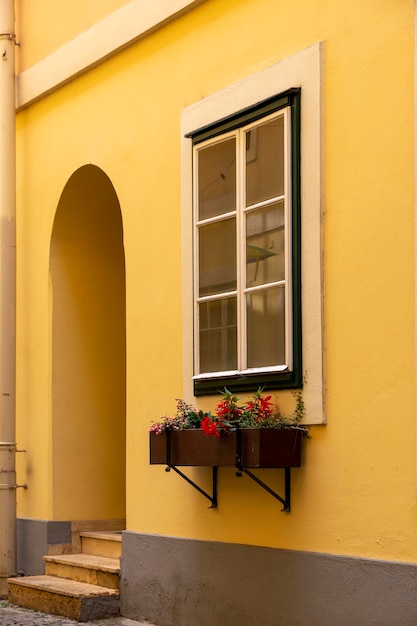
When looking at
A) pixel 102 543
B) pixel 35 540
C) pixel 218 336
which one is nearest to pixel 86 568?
pixel 102 543

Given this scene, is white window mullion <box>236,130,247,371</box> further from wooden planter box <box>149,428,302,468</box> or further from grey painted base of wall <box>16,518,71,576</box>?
grey painted base of wall <box>16,518,71,576</box>

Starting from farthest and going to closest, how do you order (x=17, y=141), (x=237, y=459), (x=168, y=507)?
(x=17, y=141) → (x=168, y=507) → (x=237, y=459)

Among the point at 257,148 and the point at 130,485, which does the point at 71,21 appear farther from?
the point at 130,485

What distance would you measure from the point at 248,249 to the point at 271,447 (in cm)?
133

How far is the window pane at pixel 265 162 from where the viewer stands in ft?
23.1

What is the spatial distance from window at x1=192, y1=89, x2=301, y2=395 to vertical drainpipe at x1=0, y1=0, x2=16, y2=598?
2732 mm

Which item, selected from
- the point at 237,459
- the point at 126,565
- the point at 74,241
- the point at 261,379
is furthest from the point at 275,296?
the point at 74,241

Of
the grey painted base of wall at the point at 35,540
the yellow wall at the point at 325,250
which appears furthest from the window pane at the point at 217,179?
the grey painted base of wall at the point at 35,540

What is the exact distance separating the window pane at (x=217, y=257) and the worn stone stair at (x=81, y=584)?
7.64ft

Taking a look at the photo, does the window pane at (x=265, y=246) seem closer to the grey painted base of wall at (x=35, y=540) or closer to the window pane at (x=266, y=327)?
the window pane at (x=266, y=327)

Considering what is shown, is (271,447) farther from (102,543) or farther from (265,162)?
(102,543)

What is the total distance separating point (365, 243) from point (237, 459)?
1417 millimetres

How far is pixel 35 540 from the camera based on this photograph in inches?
391

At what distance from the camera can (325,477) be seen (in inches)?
259
